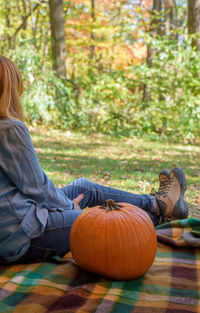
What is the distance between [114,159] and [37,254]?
431cm

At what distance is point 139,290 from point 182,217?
126cm

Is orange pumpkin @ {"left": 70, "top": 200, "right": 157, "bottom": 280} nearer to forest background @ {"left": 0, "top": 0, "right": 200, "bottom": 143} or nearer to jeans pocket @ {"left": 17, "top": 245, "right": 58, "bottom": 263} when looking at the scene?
jeans pocket @ {"left": 17, "top": 245, "right": 58, "bottom": 263}

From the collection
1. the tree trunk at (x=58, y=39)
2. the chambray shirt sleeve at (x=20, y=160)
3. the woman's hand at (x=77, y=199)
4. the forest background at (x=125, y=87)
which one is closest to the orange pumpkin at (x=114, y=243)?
the chambray shirt sleeve at (x=20, y=160)

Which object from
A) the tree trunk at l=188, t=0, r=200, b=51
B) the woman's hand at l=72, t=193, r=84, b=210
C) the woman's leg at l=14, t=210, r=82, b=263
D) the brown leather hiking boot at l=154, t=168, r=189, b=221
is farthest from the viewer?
the tree trunk at l=188, t=0, r=200, b=51

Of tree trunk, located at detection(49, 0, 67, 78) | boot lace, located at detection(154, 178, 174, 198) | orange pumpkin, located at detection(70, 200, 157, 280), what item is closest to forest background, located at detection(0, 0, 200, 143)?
tree trunk, located at detection(49, 0, 67, 78)

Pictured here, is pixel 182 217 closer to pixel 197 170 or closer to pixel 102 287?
pixel 102 287

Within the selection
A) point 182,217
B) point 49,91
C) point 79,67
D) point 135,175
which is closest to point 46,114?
point 49,91

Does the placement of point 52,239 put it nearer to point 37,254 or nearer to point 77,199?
point 37,254

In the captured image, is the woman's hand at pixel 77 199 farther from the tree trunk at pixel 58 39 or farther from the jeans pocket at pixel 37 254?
the tree trunk at pixel 58 39

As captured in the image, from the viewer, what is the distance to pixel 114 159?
6371 millimetres

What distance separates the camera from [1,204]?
6.32 feet

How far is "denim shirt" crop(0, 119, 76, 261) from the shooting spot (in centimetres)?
194

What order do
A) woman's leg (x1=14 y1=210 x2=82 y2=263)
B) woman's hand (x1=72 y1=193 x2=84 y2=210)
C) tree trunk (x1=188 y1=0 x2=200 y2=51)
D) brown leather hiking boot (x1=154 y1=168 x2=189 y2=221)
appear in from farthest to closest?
tree trunk (x1=188 y1=0 x2=200 y2=51)
brown leather hiking boot (x1=154 y1=168 x2=189 y2=221)
woman's hand (x1=72 y1=193 x2=84 y2=210)
woman's leg (x1=14 y1=210 x2=82 y2=263)

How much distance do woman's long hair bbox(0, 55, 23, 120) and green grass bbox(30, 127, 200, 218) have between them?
236 centimetres
